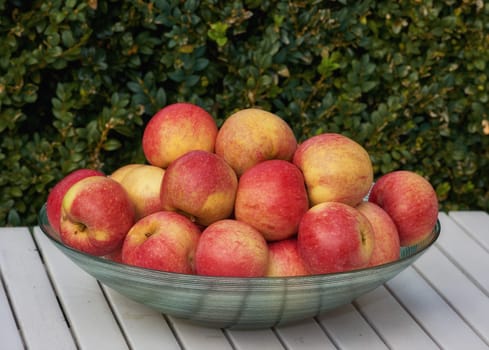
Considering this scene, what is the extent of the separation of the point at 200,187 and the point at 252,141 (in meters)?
0.16

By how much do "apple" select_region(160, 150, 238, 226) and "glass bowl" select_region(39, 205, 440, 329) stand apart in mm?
166

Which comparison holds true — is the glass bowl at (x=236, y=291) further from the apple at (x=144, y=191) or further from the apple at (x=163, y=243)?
the apple at (x=144, y=191)

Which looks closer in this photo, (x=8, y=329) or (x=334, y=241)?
(x=334, y=241)

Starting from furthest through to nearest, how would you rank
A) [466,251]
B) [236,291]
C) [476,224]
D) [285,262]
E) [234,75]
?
[234,75]
[476,224]
[466,251]
[285,262]
[236,291]

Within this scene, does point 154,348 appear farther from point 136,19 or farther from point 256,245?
point 136,19

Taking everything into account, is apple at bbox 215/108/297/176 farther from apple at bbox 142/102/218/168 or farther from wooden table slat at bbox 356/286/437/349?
wooden table slat at bbox 356/286/437/349

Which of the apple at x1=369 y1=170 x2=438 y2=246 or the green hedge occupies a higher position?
the apple at x1=369 y1=170 x2=438 y2=246

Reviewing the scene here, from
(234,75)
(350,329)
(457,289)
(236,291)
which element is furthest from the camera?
(234,75)

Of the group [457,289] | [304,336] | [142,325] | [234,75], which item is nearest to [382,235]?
[304,336]

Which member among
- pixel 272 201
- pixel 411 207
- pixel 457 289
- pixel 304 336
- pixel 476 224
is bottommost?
pixel 476 224

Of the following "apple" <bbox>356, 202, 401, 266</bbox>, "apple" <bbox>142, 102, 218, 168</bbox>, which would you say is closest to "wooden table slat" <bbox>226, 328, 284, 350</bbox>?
"apple" <bbox>356, 202, 401, 266</bbox>

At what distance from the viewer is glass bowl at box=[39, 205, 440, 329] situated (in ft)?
4.28

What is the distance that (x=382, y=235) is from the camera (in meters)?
1.47

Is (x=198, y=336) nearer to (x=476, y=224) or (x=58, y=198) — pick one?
(x=58, y=198)
